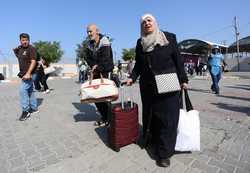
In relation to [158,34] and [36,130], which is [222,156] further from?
[36,130]

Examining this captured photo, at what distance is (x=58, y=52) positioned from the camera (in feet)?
146

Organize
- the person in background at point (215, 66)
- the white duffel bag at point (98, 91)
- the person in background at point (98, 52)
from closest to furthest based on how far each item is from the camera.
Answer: the white duffel bag at point (98, 91) < the person in background at point (98, 52) < the person in background at point (215, 66)

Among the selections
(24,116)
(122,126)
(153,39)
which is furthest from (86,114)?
(153,39)

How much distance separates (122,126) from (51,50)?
41922 millimetres

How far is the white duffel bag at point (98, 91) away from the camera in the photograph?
425cm

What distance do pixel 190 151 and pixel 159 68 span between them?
3.96 feet

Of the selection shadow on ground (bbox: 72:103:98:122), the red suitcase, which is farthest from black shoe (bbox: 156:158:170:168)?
shadow on ground (bbox: 72:103:98:122)

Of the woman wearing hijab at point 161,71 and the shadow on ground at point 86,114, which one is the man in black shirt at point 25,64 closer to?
the shadow on ground at point 86,114

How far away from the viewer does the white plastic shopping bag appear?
3475 millimetres

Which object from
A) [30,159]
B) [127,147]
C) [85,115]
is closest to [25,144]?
[30,159]

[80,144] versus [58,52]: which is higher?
[58,52]

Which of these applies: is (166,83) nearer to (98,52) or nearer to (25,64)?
(98,52)

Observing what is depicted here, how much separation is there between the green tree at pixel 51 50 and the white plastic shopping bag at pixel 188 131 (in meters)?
41.0

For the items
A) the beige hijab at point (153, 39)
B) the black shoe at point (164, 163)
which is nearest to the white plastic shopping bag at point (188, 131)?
the black shoe at point (164, 163)
